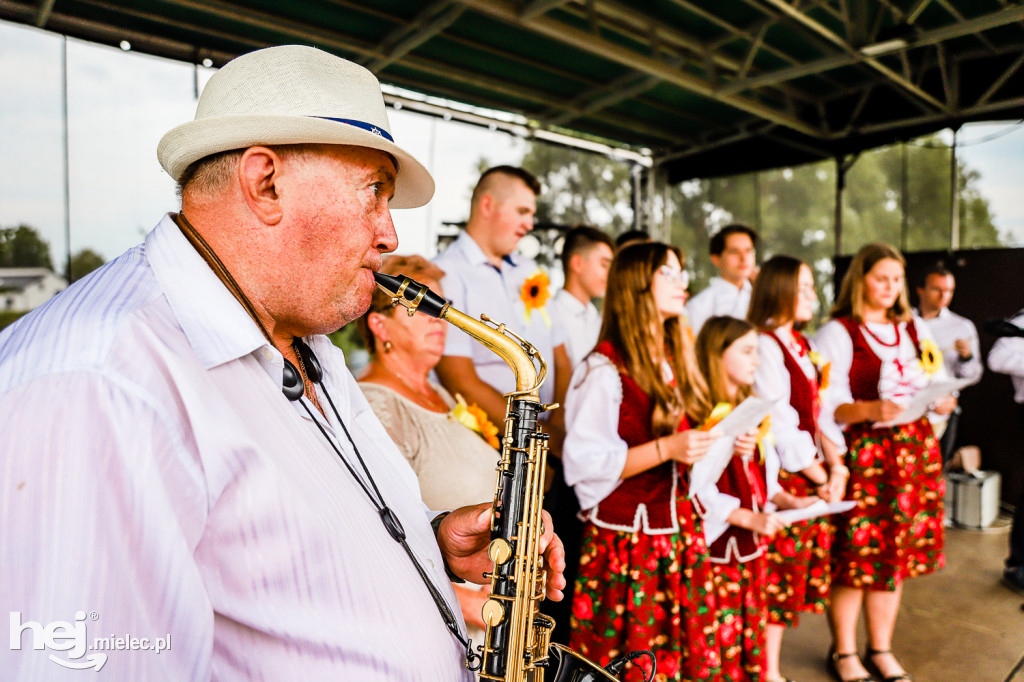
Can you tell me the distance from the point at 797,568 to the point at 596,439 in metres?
1.48

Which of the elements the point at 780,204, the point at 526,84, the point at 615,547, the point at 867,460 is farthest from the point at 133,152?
the point at 780,204

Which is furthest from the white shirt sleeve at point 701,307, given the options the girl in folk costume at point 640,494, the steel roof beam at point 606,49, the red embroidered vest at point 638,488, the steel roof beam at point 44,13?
the steel roof beam at point 44,13

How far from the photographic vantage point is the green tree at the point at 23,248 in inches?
185

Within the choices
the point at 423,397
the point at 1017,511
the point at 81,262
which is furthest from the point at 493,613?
the point at 1017,511

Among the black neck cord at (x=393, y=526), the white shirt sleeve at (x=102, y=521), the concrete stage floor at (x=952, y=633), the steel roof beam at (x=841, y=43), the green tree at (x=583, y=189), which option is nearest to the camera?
the white shirt sleeve at (x=102, y=521)

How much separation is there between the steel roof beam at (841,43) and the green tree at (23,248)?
18.7 ft

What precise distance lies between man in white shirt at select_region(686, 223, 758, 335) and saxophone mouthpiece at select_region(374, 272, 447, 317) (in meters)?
4.41

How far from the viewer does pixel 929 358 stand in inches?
149

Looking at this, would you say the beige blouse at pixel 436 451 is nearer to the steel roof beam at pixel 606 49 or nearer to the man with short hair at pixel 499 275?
the man with short hair at pixel 499 275

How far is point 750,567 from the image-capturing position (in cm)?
291

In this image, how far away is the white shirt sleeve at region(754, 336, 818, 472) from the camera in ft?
10.9

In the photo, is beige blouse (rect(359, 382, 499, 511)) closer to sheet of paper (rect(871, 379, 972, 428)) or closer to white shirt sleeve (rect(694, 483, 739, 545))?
white shirt sleeve (rect(694, 483, 739, 545))

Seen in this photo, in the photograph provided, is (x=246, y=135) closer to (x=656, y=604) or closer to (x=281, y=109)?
(x=281, y=109)

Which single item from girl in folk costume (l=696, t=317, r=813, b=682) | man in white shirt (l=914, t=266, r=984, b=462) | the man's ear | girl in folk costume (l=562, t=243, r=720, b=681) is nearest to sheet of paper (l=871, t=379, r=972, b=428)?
girl in folk costume (l=696, t=317, r=813, b=682)
